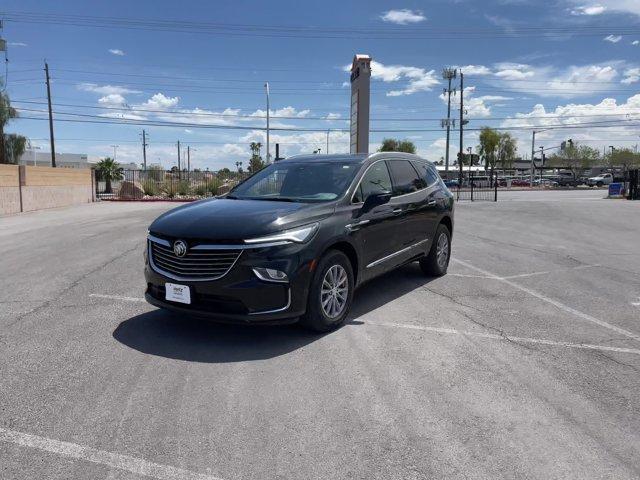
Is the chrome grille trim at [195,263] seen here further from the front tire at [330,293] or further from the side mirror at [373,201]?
the side mirror at [373,201]

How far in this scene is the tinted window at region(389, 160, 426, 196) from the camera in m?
6.41

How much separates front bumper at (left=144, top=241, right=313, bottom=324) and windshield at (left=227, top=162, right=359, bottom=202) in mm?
981

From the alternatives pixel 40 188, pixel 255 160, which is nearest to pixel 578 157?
pixel 255 160

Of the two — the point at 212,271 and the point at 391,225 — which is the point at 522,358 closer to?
the point at 391,225

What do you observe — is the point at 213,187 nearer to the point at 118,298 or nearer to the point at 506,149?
the point at 118,298

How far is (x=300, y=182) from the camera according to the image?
583cm

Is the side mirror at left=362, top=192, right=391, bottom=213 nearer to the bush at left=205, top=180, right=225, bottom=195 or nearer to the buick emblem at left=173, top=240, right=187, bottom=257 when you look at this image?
the buick emblem at left=173, top=240, right=187, bottom=257

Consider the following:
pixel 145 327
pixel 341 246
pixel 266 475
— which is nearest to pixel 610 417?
pixel 266 475

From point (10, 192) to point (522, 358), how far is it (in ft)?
72.6

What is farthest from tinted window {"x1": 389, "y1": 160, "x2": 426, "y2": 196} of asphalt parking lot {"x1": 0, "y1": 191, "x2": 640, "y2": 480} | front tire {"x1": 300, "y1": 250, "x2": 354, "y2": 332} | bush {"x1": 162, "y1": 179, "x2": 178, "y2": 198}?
bush {"x1": 162, "y1": 179, "x2": 178, "y2": 198}

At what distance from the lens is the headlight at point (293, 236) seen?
4.38 metres

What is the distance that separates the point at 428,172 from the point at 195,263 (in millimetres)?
4211

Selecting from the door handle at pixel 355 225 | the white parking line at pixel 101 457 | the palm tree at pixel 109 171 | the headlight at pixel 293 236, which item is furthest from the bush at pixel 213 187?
the white parking line at pixel 101 457

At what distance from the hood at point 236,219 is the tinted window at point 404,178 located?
159cm
